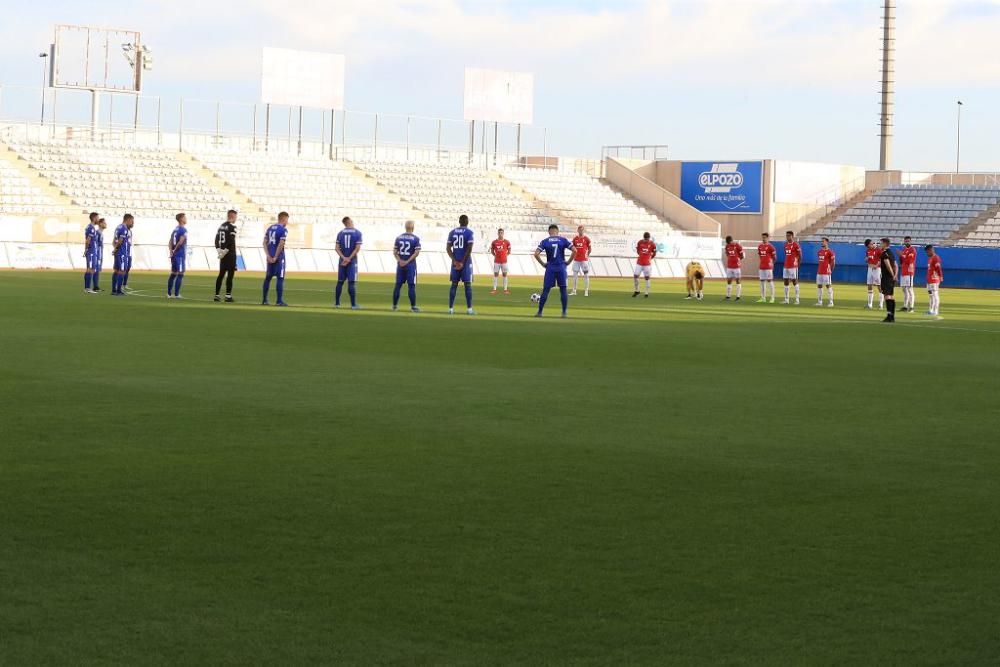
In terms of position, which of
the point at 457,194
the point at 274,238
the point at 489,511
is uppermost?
the point at 457,194

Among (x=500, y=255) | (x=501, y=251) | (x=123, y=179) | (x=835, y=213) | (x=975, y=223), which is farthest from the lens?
(x=835, y=213)

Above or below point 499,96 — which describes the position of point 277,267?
below

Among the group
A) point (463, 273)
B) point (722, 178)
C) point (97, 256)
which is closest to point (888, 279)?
point (463, 273)

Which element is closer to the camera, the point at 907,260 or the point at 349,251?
the point at 349,251

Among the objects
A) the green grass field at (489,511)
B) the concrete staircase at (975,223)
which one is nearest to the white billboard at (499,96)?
the concrete staircase at (975,223)

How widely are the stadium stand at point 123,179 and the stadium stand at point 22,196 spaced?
1414 millimetres

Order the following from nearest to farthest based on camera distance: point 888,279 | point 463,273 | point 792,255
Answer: point 463,273 → point 888,279 → point 792,255

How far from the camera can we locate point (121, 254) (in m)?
31.5

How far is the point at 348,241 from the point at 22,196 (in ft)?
95.7

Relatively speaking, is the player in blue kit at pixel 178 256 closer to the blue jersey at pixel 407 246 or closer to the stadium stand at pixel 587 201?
the blue jersey at pixel 407 246

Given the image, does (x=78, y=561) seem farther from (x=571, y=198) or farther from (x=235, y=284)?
(x=571, y=198)

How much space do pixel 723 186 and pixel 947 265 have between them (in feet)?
50.0

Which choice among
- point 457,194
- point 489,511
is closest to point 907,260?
point 489,511

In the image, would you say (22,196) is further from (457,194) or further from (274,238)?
(274,238)
